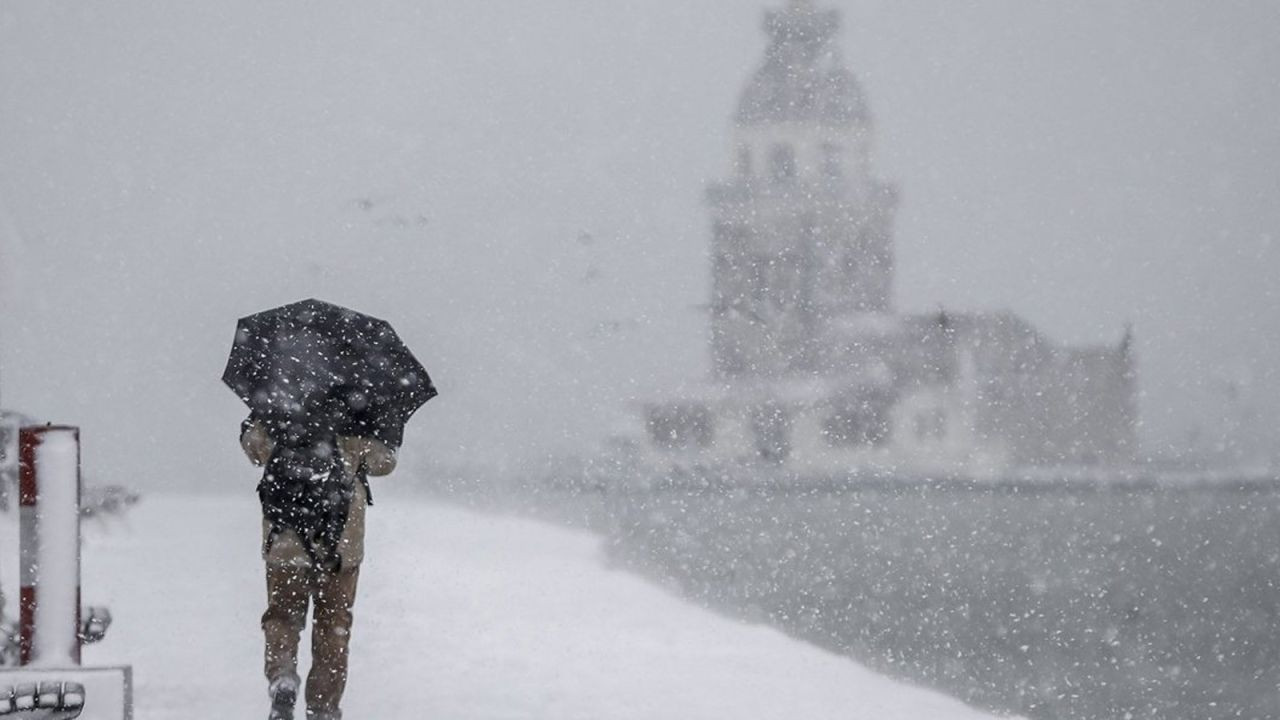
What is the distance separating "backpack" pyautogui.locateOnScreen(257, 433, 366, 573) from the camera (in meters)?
5.12

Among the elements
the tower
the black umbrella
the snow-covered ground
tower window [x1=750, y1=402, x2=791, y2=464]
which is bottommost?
tower window [x1=750, y1=402, x2=791, y2=464]

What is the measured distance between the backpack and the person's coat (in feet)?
0.06

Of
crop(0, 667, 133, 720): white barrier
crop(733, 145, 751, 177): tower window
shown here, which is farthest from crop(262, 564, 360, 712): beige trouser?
crop(733, 145, 751, 177): tower window

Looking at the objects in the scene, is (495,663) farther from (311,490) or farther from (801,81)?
(801,81)

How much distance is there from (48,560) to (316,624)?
4.84ft

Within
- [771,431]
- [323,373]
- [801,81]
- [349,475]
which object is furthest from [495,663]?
[801,81]

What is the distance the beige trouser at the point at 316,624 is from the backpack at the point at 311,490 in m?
0.15

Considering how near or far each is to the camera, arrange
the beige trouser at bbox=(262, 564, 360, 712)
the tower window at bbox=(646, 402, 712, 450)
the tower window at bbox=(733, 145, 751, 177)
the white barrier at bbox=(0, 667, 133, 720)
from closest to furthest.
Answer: the white barrier at bbox=(0, 667, 133, 720) → the beige trouser at bbox=(262, 564, 360, 712) → the tower window at bbox=(646, 402, 712, 450) → the tower window at bbox=(733, 145, 751, 177)

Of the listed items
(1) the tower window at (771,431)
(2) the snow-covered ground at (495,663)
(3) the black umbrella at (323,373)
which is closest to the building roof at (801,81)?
(1) the tower window at (771,431)

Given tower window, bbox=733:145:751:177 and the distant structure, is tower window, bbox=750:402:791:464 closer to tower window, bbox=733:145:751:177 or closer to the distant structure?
the distant structure

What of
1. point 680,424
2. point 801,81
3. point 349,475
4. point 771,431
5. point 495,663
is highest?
point 801,81

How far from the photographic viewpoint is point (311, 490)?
512cm

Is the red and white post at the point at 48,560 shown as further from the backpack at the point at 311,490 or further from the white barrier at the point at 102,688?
the backpack at the point at 311,490

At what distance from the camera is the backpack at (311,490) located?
5.12m
